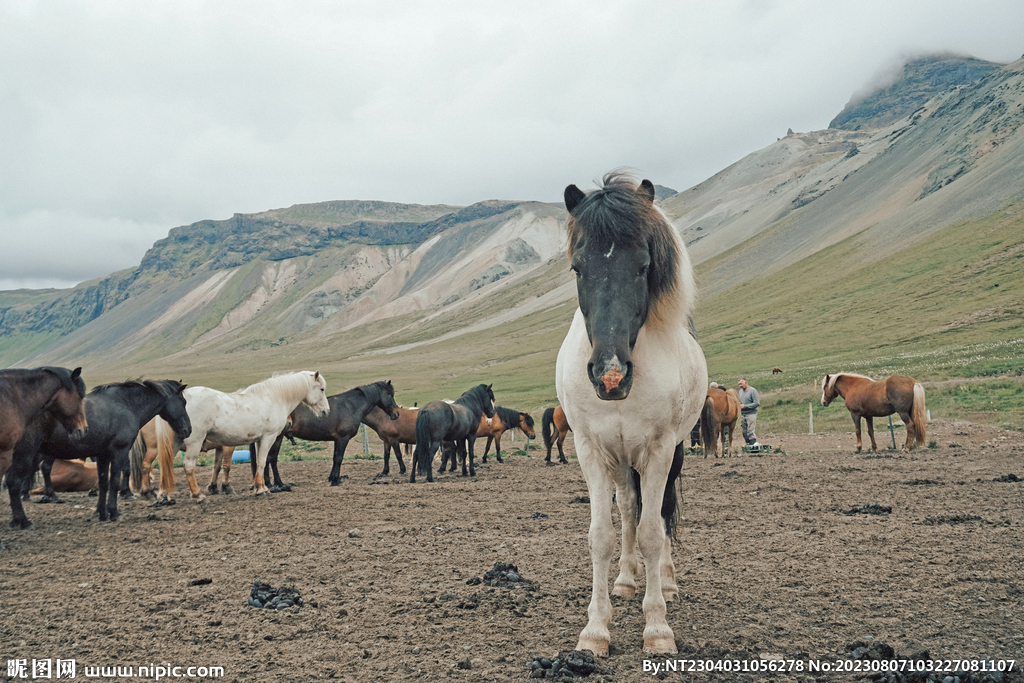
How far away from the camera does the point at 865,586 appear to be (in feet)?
17.1

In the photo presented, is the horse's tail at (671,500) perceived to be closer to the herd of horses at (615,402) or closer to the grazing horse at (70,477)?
the herd of horses at (615,402)

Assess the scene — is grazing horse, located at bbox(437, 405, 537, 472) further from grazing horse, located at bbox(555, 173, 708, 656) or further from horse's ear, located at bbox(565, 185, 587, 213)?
horse's ear, located at bbox(565, 185, 587, 213)

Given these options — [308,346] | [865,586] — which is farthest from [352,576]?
[308,346]

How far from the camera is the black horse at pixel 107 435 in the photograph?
859cm

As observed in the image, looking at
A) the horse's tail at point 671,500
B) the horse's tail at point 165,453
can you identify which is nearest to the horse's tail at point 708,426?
the horse's tail at point 671,500

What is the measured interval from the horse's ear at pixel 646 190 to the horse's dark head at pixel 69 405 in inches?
321

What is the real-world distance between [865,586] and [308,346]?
13790 cm

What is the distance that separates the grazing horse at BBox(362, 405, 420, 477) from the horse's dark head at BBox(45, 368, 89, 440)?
7.21m

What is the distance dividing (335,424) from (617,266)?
11.3 meters

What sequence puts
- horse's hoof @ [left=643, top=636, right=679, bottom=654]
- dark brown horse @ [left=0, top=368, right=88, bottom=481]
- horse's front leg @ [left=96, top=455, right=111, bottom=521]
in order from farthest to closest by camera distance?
horse's front leg @ [left=96, top=455, right=111, bottom=521]
dark brown horse @ [left=0, top=368, right=88, bottom=481]
horse's hoof @ [left=643, top=636, right=679, bottom=654]

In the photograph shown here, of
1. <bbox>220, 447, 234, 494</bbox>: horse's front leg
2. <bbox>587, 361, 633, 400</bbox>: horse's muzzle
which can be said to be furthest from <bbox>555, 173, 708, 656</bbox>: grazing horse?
<bbox>220, 447, 234, 494</bbox>: horse's front leg

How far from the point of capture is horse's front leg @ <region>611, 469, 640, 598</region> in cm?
496

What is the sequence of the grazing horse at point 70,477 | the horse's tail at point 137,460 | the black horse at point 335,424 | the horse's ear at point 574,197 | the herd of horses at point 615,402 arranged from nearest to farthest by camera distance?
the herd of horses at point 615,402, the horse's ear at point 574,197, the horse's tail at point 137,460, the grazing horse at point 70,477, the black horse at point 335,424

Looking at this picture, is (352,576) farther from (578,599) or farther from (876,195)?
(876,195)
